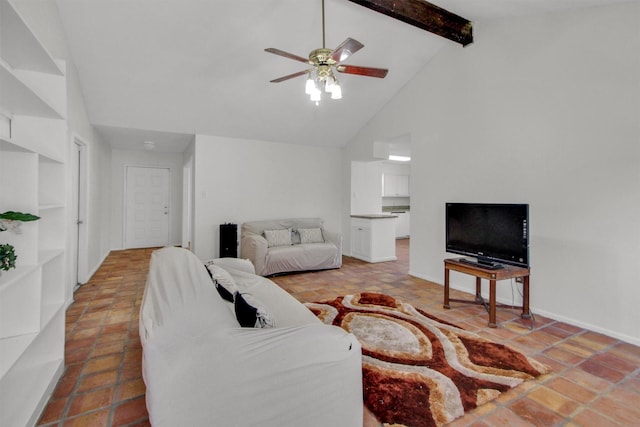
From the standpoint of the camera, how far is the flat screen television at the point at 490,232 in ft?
9.28

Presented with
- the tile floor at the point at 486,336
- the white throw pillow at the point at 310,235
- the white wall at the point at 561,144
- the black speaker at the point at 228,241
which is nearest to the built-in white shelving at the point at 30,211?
the tile floor at the point at 486,336

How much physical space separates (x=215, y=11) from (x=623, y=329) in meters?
4.74

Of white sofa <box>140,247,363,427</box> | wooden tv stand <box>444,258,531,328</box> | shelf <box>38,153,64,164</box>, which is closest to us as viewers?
white sofa <box>140,247,363,427</box>

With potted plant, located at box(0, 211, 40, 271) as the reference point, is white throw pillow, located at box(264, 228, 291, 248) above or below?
below

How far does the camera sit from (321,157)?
622 centimetres

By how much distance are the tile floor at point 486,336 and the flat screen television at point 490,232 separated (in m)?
0.58

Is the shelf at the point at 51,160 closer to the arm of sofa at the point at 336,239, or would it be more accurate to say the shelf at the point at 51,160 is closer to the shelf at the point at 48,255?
the shelf at the point at 48,255

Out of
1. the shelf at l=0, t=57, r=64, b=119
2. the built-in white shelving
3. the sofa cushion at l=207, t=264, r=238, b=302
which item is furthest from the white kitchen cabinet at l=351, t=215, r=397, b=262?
the shelf at l=0, t=57, r=64, b=119

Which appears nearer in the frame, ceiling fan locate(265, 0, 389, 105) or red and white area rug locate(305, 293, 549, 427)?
red and white area rug locate(305, 293, 549, 427)

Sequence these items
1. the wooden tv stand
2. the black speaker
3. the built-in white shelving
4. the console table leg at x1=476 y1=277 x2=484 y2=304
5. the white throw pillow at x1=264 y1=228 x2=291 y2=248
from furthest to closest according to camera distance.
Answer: the black speaker → the white throw pillow at x1=264 y1=228 x2=291 y2=248 → the console table leg at x1=476 y1=277 x2=484 y2=304 → the wooden tv stand → the built-in white shelving

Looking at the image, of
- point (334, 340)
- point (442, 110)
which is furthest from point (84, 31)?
point (442, 110)

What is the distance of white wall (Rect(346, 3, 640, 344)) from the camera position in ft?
8.33

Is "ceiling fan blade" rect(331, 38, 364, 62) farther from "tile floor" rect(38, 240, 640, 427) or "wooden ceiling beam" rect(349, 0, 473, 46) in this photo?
"tile floor" rect(38, 240, 640, 427)

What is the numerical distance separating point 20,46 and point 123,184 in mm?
5868
